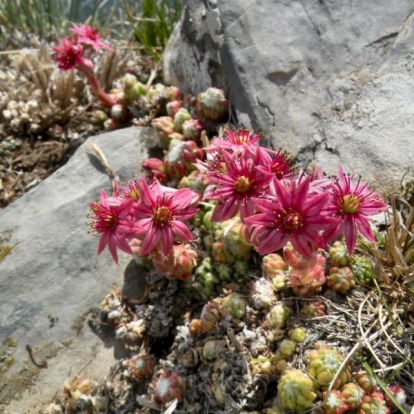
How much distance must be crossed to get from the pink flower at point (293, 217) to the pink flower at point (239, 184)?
Answer: 13cm

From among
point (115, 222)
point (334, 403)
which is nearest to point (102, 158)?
point (115, 222)

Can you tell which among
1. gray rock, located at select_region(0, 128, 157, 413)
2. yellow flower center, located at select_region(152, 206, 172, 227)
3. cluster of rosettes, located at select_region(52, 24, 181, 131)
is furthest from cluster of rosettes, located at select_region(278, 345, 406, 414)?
cluster of rosettes, located at select_region(52, 24, 181, 131)

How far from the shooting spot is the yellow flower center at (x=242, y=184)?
2316 mm

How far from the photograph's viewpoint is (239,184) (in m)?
2.32

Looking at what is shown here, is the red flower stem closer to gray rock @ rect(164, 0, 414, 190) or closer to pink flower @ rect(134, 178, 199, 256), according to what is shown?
gray rock @ rect(164, 0, 414, 190)

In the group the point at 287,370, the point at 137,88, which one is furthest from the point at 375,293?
the point at 137,88

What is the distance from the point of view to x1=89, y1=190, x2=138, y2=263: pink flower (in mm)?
2332

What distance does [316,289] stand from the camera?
8.86 feet

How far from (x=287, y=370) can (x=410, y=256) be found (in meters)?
0.86

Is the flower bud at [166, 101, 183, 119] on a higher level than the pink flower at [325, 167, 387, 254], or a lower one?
lower

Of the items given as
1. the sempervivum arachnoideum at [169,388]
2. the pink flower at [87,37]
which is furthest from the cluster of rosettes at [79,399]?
the pink flower at [87,37]

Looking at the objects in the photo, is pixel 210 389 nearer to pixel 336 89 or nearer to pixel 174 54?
pixel 336 89

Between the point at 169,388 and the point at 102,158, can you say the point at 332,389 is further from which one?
the point at 102,158

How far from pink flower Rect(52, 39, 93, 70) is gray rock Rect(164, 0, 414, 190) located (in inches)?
39.1
